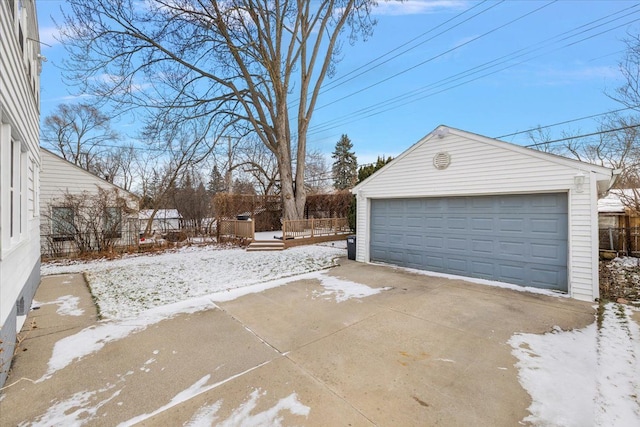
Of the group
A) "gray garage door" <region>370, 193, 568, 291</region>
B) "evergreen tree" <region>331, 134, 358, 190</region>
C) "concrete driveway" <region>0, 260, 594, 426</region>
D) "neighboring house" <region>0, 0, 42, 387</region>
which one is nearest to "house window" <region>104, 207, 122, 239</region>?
"concrete driveway" <region>0, 260, 594, 426</region>

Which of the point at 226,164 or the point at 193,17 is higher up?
the point at 193,17

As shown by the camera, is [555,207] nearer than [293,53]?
Yes

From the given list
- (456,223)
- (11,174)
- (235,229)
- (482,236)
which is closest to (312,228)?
(235,229)

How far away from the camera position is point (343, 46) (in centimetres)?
1527

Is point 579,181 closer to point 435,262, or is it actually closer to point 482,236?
point 482,236

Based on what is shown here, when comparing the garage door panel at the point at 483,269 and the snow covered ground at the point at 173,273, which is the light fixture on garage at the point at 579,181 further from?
the snow covered ground at the point at 173,273

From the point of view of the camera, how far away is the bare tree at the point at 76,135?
20.8 metres

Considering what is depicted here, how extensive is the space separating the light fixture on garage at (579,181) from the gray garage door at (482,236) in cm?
31

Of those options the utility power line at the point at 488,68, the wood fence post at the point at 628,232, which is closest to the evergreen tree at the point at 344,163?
the utility power line at the point at 488,68

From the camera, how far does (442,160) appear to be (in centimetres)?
689

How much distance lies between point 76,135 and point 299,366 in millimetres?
27723

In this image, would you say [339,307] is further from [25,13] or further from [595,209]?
[25,13]

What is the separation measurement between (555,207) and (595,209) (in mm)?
582

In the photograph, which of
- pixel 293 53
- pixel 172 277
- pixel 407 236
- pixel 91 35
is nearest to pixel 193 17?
pixel 91 35
